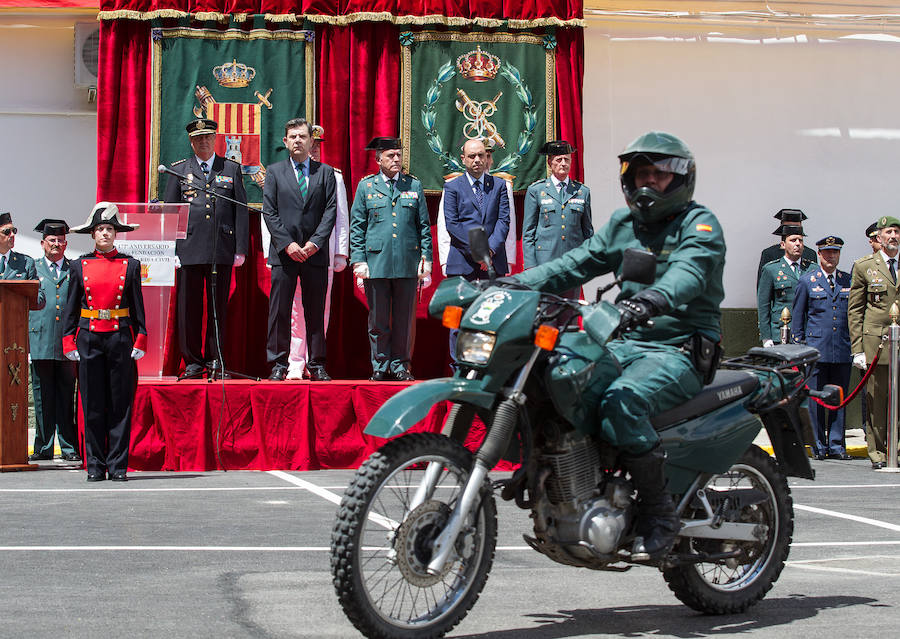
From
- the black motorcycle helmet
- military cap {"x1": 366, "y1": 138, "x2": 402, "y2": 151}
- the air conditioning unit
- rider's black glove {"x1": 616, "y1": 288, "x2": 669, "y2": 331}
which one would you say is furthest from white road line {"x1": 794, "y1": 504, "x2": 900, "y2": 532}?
the air conditioning unit

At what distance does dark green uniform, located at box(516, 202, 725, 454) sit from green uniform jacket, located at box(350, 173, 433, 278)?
648 centimetres

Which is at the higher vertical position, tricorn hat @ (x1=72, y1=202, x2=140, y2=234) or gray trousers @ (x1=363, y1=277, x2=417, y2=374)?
tricorn hat @ (x1=72, y1=202, x2=140, y2=234)

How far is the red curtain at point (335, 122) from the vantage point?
13.1 m

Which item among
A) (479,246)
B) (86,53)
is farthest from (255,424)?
(479,246)

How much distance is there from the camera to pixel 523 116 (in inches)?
535

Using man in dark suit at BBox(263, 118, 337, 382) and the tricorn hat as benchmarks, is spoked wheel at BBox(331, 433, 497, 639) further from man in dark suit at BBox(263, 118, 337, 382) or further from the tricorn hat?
man in dark suit at BBox(263, 118, 337, 382)

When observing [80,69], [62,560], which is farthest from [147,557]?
[80,69]

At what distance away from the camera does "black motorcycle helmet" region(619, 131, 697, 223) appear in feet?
17.9

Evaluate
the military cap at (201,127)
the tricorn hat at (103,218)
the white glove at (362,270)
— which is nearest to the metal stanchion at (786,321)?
the white glove at (362,270)

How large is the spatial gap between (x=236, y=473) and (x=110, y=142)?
3910 mm

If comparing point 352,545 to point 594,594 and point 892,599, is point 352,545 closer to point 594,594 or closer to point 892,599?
point 594,594

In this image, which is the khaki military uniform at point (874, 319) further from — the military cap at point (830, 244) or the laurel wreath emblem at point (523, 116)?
the laurel wreath emblem at point (523, 116)

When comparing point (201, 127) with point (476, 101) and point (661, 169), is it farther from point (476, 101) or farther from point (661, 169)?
point (661, 169)

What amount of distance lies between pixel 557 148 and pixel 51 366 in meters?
4.98
